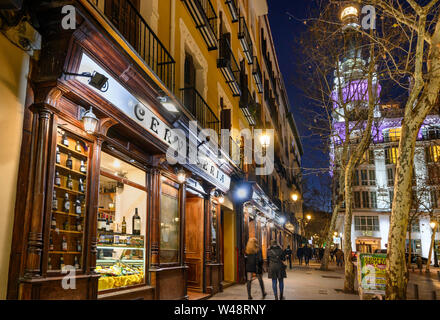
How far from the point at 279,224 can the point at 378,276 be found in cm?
2303

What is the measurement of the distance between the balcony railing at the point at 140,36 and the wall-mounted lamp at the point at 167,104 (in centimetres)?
Result: 81

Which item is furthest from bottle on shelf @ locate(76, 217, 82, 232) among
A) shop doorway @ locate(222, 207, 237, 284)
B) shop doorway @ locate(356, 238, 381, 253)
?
shop doorway @ locate(356, 238, 381, 253)

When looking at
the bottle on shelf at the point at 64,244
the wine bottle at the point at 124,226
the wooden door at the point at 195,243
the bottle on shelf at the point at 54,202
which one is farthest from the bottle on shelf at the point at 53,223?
the wooden door at the point at 195,243

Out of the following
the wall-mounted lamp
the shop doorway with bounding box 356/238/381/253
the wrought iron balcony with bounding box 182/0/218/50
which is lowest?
the shop doorway with bounding box 356/238/381/253

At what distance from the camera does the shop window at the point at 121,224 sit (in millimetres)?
7387

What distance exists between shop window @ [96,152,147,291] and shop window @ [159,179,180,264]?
76 centimetres

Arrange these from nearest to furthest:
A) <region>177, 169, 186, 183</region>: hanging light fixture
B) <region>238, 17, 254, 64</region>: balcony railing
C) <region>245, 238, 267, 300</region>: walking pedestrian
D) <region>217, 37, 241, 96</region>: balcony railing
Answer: <region>177, 169, 186, 183</region>: hanging light fixture → <region>245, 238, 267, 300</region>: walking pedestrian → <region>217, 37, 241, 96</region>: balcony railing → <region>238, 17, 254, 64</region>: balcony railing

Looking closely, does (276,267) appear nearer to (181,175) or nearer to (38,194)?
(181,175)

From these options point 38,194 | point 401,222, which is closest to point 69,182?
point 38,194

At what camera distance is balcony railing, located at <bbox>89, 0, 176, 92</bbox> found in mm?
8089

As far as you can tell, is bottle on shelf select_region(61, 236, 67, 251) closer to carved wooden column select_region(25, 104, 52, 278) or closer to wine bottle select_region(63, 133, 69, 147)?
carved wooden column select_region(25, 104, 52, 278)

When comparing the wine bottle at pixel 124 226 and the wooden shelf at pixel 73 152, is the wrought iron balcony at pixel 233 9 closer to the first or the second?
the wine bottle at pixel 124 226

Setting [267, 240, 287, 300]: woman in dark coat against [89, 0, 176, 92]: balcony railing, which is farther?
[267, 240, 287, 300]: woman in dark coat
